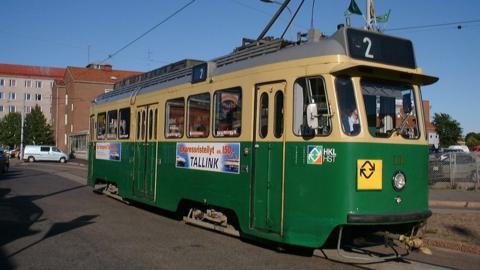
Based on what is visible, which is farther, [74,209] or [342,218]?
[74,209]

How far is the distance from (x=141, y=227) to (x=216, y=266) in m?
3.61

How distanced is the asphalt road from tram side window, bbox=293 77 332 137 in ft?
6.15

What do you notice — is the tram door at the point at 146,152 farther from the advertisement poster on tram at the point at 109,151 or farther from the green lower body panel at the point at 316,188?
the green lower body panel at the point at 316,188

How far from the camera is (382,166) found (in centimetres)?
745

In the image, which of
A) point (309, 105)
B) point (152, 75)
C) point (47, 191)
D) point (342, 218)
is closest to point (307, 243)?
point (342, 218)

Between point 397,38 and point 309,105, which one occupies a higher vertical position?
point 397,38

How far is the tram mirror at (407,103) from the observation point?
808 cm

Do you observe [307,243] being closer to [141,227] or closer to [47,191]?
[141,227]

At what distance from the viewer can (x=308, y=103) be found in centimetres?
777

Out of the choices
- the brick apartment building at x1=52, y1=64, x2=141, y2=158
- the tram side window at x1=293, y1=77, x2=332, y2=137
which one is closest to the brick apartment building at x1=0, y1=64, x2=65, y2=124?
the brick apartment building at x1=52, y1=64, x2=141, y2=158

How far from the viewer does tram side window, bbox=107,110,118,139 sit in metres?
15.0

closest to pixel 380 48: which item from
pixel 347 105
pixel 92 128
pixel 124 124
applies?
pixel 347 105

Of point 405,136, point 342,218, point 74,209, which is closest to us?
point 342,218

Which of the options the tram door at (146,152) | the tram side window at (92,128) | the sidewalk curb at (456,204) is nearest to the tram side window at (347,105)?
the tram door at (146,152)
